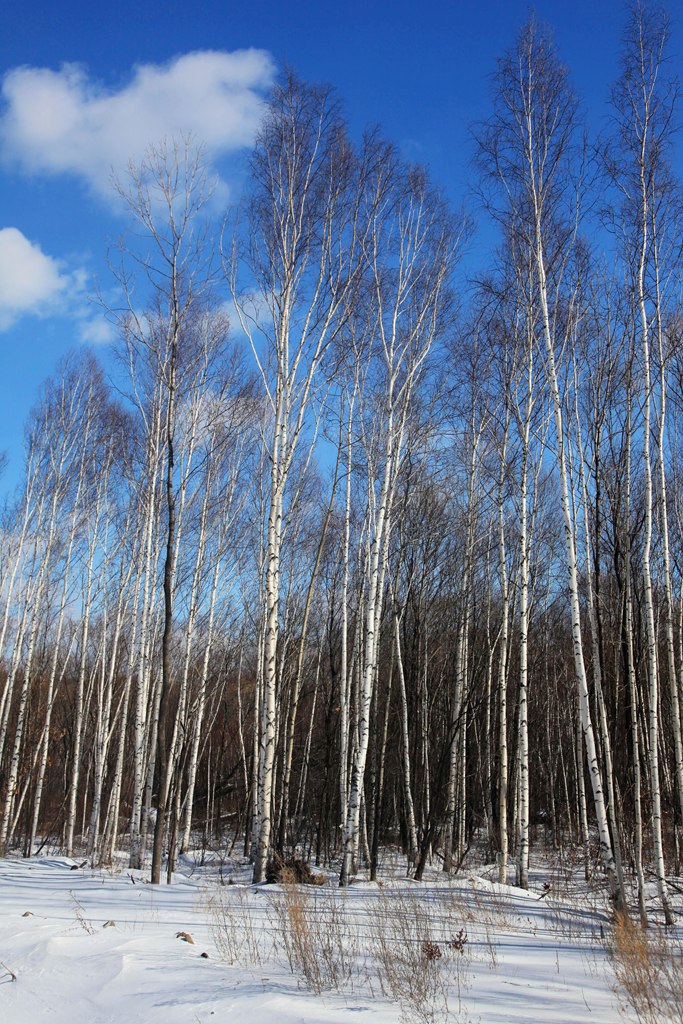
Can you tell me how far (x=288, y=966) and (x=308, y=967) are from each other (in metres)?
0.60

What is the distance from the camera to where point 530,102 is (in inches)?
409

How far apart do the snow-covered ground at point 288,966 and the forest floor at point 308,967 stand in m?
0.01

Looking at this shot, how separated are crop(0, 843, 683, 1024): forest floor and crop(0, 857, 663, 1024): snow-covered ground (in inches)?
0.5

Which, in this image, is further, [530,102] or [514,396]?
[514,396]

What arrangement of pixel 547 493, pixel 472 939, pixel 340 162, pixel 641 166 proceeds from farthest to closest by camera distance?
pixel 547 493
pixel 340 162
pixel 641 166
pixel 472 939

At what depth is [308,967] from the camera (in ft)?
14.8

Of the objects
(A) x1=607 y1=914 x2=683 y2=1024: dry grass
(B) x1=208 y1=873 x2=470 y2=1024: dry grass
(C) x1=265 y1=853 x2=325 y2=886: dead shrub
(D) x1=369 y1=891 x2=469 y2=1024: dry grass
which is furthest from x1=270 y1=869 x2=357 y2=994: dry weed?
(C) x1=265 y1=853 x2=325 y2=886: dead shrub

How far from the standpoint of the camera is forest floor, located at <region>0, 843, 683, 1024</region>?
395 cm

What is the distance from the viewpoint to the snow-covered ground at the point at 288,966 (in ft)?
13.1

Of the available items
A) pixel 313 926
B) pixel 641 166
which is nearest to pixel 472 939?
pixel 313 926

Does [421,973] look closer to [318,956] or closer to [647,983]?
[318,956]

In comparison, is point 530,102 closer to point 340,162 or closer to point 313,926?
point 340,162

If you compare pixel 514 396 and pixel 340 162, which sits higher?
pixel 340 162

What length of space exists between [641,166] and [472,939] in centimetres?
986
